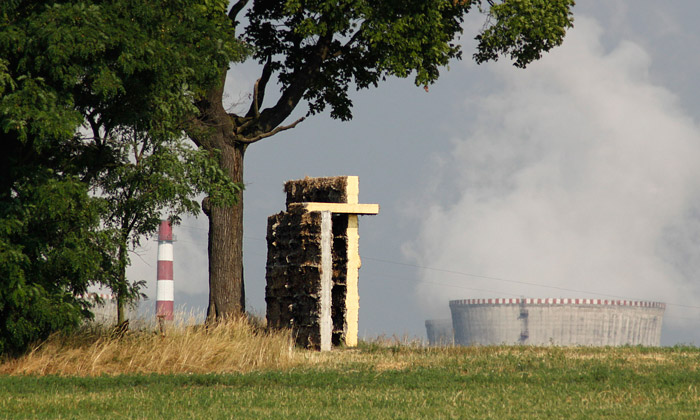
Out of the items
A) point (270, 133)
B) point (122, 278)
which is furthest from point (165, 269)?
point (122, 278)

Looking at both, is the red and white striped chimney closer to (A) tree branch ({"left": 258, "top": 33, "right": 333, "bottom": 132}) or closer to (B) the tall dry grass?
(A) tree branch ({"left": 258, "top": 33, "right": 333, "bottom": 132})

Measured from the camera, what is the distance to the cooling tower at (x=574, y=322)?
184 metres

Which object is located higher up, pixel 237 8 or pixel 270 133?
pixel 237 8

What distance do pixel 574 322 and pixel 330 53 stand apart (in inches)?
6602

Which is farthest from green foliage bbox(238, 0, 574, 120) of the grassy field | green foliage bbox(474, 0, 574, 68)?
the grassy field

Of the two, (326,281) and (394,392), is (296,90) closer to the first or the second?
(326,281)

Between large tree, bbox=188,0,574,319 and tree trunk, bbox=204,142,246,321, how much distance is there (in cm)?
3

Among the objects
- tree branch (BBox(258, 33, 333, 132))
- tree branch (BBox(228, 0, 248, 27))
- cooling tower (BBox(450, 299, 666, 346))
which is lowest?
cooling tower (BBox(450, 299, 666, 346))

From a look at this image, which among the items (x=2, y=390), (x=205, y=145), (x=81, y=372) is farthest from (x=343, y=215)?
(x=2, y=390)

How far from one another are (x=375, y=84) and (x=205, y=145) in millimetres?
7032

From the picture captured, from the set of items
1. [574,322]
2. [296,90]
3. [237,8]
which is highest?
[237,8]

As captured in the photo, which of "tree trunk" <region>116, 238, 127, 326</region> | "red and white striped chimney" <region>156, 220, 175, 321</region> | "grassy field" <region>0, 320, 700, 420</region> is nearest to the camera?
"grassy field" <region>0, 320, 700, 420</region>

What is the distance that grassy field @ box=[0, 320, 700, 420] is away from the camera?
13.2m

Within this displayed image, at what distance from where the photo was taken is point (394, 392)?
592 inches
